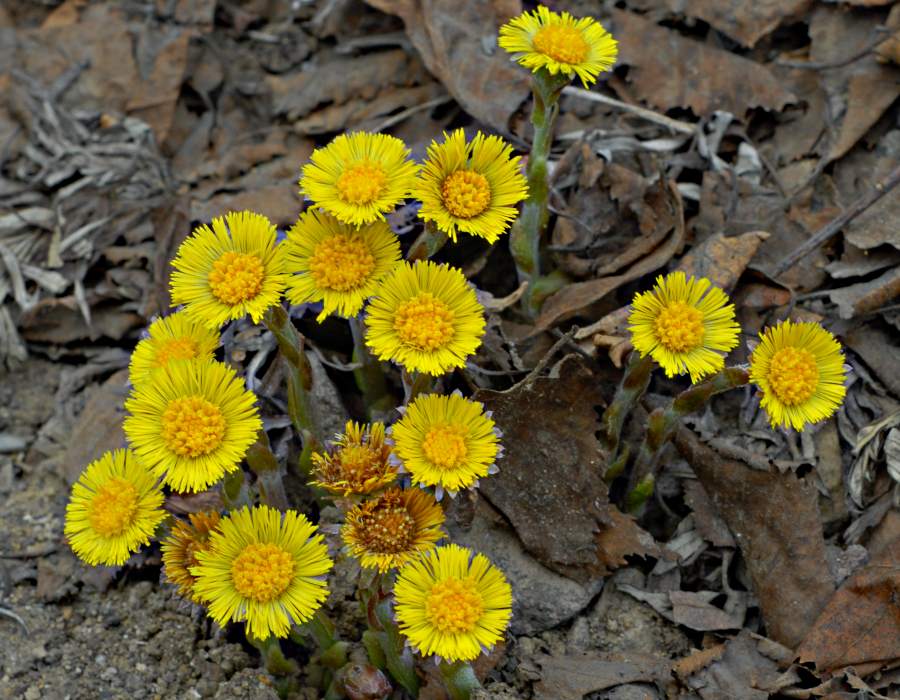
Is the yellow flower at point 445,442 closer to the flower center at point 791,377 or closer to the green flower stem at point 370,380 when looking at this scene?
the green flower stem at point 370,380

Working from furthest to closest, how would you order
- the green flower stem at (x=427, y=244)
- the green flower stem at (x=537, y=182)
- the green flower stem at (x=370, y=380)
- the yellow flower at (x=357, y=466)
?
1. the green flower stem at (x=370, y=380)
2. the green flower stem at (x=537, y=182)
3. the green flower stem at (x=427, y=244)
4. the yellow flower at (x=357, y=466)

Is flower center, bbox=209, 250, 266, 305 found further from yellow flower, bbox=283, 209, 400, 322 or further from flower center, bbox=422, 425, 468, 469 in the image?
flower center, bbox=422, 425, 468, 469

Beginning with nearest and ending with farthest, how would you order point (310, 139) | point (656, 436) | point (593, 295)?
point (656, 436)
point (593, 295)
point (310, 139)

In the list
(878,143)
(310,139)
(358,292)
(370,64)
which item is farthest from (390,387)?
(878,143)

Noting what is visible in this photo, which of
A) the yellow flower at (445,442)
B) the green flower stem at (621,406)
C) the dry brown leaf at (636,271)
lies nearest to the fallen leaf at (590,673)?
the green flower stem at (621,406)

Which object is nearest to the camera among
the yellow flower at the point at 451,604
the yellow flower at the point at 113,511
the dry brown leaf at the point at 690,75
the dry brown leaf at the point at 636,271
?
the yellow flower at the point at 451,604

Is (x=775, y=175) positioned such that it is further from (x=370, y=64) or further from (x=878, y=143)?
(x=370, y=64)

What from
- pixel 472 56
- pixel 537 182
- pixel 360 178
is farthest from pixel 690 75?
pixel 360 178

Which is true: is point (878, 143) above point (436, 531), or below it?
above

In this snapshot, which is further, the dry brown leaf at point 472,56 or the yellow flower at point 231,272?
the dry brown leaf at point 472,56

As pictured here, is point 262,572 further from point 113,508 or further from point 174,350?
point 174,350
